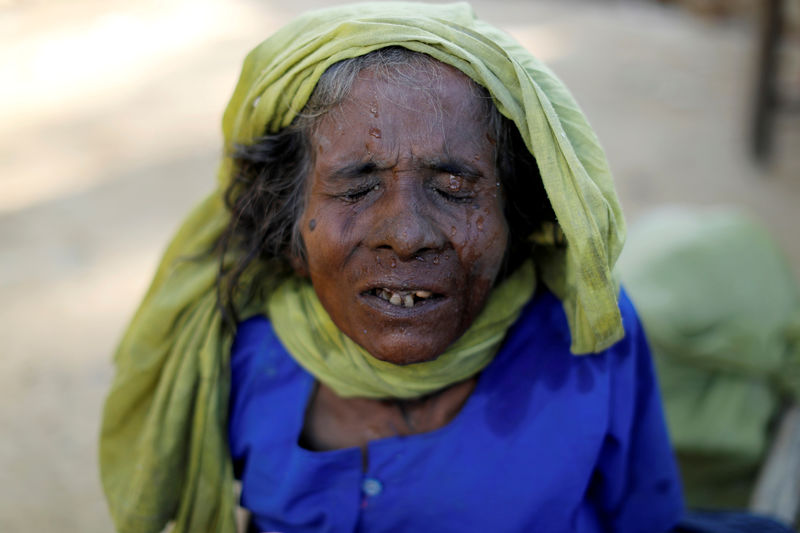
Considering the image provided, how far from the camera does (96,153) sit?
4.74 metres

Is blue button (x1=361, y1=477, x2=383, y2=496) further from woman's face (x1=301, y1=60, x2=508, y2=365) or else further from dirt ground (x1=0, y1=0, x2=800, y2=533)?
dirt ground (x1=0, y1=0, x2=800, y2=533)

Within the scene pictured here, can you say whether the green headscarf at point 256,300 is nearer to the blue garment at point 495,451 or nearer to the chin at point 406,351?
the blue garment at point 495,451

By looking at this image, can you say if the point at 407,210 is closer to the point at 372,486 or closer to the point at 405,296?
the point at 405,296

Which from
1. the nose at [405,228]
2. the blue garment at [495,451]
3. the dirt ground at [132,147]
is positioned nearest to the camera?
the nose at [405,228]

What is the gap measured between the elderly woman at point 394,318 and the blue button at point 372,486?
1cm

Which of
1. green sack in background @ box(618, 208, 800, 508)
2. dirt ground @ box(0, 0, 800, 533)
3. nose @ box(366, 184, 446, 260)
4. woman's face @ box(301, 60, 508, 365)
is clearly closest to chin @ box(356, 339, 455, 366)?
woman's face @ box(301, 60, 508, 365)

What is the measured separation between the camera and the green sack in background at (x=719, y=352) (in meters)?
2.64

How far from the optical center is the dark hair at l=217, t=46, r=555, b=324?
142 cm

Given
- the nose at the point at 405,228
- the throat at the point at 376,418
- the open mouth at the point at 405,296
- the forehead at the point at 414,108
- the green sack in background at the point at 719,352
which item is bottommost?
the green sack in background at the point at 719,352

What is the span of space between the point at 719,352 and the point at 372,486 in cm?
163

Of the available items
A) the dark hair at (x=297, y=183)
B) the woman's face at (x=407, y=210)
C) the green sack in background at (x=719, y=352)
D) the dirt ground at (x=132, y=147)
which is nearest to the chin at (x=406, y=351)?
the woman's face at (x=407, y=210)

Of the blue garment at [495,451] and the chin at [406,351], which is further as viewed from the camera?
the blue garment at [495,451]

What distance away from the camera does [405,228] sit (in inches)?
53.6

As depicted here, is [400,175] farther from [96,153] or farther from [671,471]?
[96,153]
